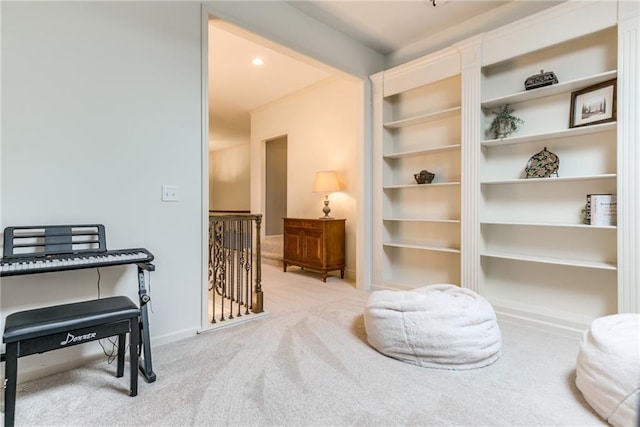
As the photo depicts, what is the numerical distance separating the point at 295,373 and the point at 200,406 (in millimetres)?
540

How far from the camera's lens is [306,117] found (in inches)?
199

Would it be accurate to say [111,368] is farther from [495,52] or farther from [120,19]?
[495,52]

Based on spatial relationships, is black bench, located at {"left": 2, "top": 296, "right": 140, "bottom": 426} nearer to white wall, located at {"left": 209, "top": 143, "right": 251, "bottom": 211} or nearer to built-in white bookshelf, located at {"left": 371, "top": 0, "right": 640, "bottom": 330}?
built-in white bookshelf, located at {"left": 371, "top": 0, "right": 640, "bottom": 330}

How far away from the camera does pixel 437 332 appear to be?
1946mm

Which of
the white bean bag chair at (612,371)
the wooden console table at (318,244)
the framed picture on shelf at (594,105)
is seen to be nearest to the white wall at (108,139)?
the wooden console table at (318,244)

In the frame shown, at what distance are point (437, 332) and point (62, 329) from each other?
1955 mm

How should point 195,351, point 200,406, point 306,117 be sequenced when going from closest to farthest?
point 200,406 → point 195,351 → point 306,117

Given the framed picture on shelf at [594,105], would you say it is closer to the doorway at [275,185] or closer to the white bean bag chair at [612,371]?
the white bean bag chair at [612,371]

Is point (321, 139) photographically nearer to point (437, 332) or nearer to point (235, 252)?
point (235, 252)

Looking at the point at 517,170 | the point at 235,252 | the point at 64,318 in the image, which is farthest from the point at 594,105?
the point at 64,318

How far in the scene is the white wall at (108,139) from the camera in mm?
1783

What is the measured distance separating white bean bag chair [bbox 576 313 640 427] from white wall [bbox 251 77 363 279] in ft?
7.93

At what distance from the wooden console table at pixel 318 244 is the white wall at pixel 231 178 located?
4.80m

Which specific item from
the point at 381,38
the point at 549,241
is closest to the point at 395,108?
the point at 381,38
